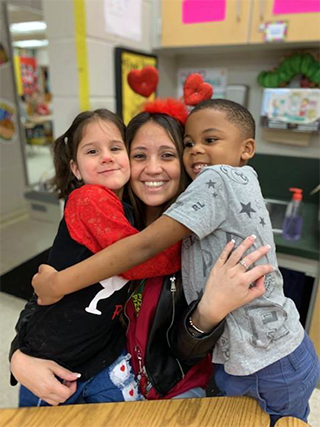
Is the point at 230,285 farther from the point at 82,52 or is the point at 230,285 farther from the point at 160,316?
the point at 82,52

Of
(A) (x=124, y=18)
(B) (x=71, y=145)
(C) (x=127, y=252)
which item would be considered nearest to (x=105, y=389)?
(C) (x=127, y=252)

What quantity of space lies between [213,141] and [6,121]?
3.35 meters

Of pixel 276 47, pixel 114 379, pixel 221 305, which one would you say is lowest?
pixel 114 379

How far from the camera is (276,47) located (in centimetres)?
174

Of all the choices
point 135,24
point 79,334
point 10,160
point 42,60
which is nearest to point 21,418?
point 79,334

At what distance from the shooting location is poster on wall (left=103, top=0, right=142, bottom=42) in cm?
152

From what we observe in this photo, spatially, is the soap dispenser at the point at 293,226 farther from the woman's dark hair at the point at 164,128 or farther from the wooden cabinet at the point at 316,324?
the woman's dark hair at the point at 164,128

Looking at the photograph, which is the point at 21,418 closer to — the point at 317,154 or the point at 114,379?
the point at 114,379

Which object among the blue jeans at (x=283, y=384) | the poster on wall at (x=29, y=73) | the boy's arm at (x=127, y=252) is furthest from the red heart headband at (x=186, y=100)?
the poster on wall at (x=29, y=73)

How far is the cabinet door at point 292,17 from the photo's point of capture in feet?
4.80

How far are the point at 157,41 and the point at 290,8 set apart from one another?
70 cm

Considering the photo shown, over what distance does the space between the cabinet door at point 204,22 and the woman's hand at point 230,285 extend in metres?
1.30

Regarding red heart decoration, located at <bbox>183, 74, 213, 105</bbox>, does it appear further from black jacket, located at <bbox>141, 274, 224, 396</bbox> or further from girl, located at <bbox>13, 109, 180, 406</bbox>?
black jacket, located at <bbox>141, 274, 224, 396</bbox>

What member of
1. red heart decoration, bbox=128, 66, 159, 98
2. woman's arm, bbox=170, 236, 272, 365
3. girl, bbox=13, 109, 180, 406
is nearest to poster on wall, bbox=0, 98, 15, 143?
red heart decoration, bbox=128, 66, 159, 98
